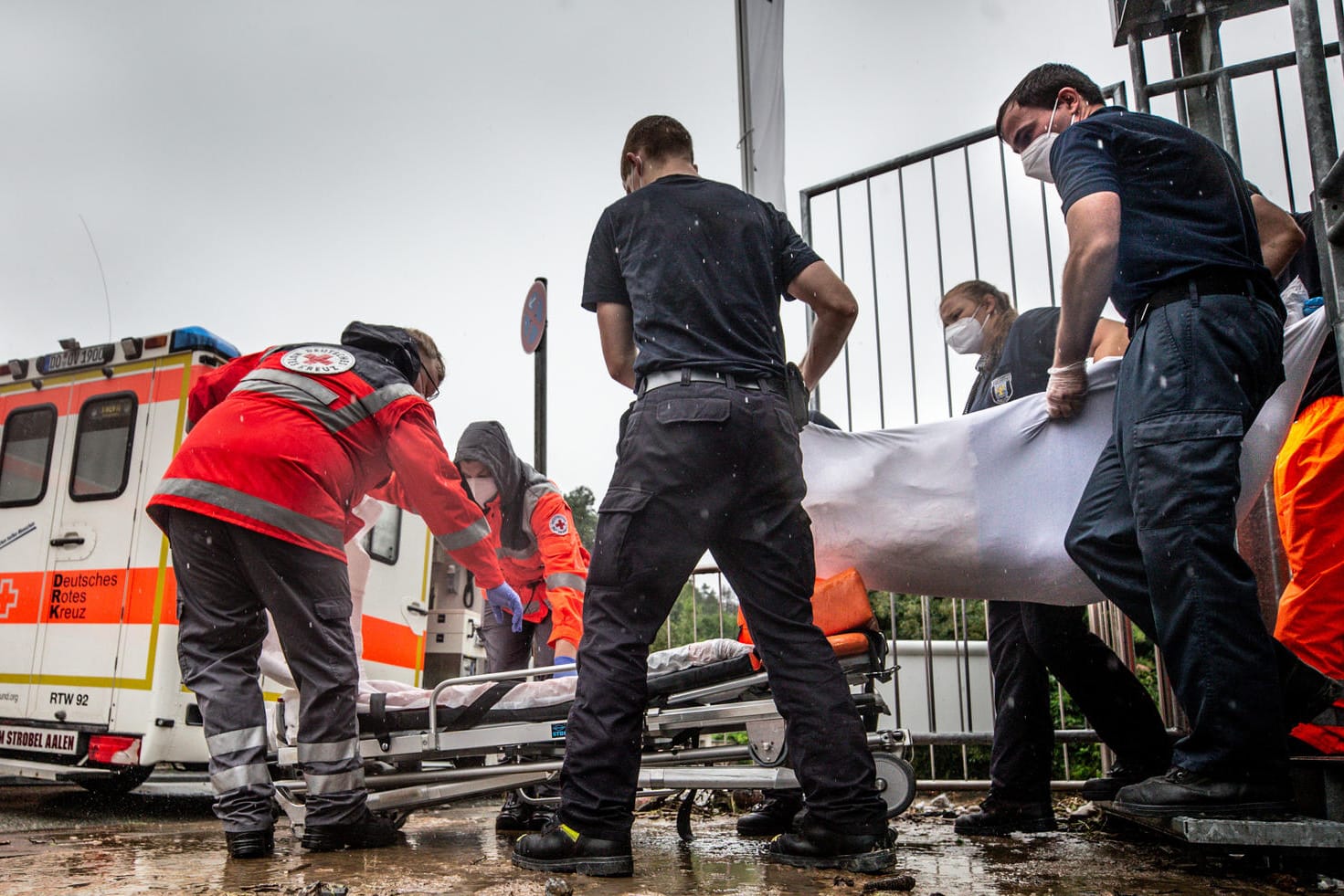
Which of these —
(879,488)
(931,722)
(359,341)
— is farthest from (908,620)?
(359,341)

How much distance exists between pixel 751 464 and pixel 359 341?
1.88 meters

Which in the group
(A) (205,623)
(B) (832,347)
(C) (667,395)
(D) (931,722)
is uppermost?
(B) (832,347)

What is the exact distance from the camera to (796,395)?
9.18 feet

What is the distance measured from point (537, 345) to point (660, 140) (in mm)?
3625

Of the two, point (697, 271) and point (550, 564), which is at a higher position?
point (697, 271)

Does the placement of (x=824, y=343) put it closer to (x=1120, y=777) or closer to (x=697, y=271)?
(x=697, y=271)

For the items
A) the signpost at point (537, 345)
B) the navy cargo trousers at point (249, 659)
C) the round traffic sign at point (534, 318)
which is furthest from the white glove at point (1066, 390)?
the round traffic sign at point (534, 318)

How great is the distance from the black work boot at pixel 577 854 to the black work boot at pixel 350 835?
3.44 ft

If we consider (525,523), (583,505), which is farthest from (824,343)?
(583,505)

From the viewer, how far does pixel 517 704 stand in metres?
3.38

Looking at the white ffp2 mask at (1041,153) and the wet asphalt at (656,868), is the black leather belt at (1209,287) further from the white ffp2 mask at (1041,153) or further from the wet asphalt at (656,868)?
the wet asphalt at (656,868)

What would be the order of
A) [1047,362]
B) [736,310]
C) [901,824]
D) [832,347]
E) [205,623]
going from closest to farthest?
[736,310]
[832,347]
[205,623]
[1047,362]
[901,824]

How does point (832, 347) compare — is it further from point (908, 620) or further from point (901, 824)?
point (908, 620)

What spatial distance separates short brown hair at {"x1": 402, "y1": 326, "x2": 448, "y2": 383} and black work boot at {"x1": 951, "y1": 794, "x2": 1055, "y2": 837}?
2664 mm
